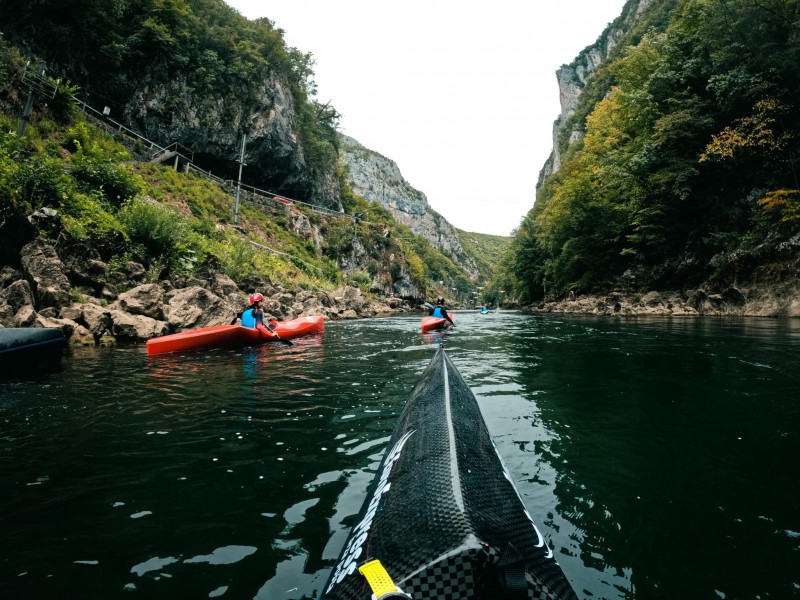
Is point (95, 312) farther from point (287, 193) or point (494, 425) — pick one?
point (287, 193)

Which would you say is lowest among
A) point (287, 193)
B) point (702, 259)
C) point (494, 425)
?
point (494, 425)

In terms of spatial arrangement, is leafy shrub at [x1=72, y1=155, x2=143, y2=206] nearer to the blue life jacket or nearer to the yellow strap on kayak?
the blue life jacket

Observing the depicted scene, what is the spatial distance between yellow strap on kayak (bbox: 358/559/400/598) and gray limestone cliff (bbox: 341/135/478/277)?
482 ft

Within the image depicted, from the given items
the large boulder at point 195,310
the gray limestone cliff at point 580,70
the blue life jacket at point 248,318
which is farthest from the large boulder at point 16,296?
the gray limestone cliff at point 580,70

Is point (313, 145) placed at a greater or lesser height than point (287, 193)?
greater

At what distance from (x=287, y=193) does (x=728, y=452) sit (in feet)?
142

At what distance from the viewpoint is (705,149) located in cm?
1822

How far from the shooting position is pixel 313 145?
4300cm

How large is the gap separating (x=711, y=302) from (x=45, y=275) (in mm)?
23355

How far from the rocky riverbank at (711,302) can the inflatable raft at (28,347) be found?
21341 millimetres

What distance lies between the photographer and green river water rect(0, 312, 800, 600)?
1.79m

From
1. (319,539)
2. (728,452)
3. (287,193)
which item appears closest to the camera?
(319,539)

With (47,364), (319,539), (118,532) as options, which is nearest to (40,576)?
(118,532)

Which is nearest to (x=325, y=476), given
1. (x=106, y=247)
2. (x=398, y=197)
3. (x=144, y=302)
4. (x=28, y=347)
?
(x=28, y=347)
